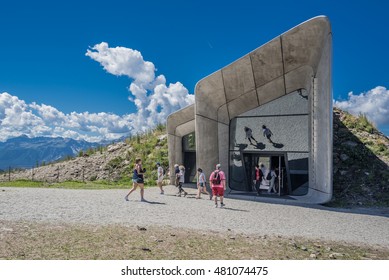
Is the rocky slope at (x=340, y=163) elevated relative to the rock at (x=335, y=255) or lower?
elevated

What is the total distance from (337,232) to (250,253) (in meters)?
4.06

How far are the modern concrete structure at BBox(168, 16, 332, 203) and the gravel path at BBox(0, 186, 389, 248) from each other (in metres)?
3.40

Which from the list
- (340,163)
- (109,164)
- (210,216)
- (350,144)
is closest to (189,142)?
(109,164)

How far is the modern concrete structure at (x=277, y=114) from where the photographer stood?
14320 mm

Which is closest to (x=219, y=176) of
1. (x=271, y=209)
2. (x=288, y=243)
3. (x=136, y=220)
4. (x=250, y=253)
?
(x=271, y=209)

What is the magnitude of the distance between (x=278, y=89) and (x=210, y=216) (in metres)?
9.64

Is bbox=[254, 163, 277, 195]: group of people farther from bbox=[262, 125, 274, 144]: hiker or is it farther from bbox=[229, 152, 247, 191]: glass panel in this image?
bbox=[262, 125, 274, 144]: hiker

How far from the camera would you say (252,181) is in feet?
60.9

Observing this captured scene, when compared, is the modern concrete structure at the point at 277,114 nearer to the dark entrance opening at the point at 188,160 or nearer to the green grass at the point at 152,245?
the dark entrance opening at the point at 188,160

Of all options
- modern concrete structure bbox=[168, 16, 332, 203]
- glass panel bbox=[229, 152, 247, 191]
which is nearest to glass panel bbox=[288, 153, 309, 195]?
modern concrete structure bbox=[168, 16, 332, 203]

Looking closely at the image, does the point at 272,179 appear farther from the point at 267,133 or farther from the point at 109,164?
the point at 109,164

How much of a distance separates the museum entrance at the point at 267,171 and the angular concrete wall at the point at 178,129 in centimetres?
446

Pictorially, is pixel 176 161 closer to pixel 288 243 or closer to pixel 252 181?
pixel 252 181

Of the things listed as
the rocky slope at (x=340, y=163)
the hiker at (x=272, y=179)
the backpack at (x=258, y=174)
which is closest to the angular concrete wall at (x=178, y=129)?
the rocky slope at (x=340, y=163)
